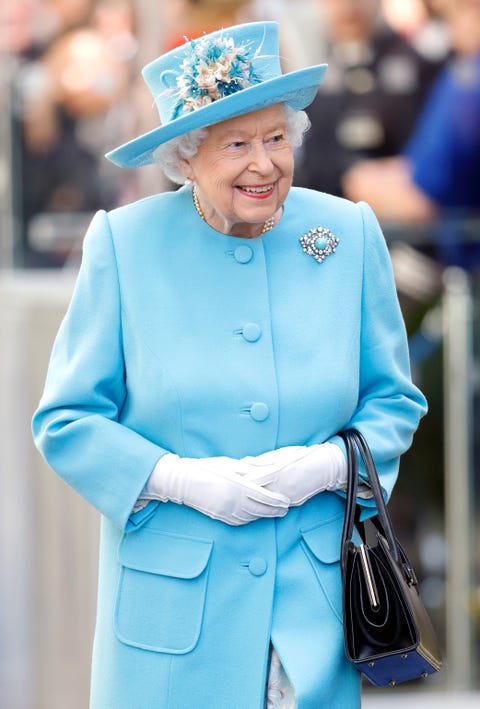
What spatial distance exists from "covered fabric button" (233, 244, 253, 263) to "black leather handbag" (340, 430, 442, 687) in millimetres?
431

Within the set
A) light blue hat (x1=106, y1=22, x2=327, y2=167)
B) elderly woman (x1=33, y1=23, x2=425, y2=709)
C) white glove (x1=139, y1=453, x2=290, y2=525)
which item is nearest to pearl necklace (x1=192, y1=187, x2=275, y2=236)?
elderly woman (x1=33, y1=23, x2=425, y2=709)

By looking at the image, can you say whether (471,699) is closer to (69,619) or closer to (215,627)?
(69,619)

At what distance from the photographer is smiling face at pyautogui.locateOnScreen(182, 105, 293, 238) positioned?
279 centimetres

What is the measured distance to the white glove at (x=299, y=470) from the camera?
9.13 feet

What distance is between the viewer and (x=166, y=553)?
2859mm

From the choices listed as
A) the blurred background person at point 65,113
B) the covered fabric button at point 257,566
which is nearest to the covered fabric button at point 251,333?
the covered fabric button at point 257,566

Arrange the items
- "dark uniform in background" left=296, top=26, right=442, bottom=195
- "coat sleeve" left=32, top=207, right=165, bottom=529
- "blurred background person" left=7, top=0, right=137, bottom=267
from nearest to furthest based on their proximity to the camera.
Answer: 1. "coat sleeve" left=32, top=207, right=165, bottom=529
2. "dark uniform in background" left=296, top=26, right=442, bottom=195
3. "blurred background person" left=7, top=0, right=137, bottom=267

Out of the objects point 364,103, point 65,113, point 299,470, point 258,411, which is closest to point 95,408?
point 258,411

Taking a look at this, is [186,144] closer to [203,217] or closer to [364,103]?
[203,217]

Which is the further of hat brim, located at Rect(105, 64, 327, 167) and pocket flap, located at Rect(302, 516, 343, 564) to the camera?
pocket flap, located at Rect(302, 516, 343, 564)

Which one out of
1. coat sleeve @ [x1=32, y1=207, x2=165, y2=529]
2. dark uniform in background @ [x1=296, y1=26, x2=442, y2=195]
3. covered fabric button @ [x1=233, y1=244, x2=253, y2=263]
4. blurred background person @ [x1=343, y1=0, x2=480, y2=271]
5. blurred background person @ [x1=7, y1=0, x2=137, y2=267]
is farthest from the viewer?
blurred background person @ [x1=7, y1=0, x2=137, y2=267]

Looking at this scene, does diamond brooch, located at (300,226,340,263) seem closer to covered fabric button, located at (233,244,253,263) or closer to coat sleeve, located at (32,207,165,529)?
covered fabric button, located at (233,244,253,263)

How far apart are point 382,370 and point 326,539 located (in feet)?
1.21

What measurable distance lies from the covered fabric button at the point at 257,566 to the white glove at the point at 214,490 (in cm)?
9
